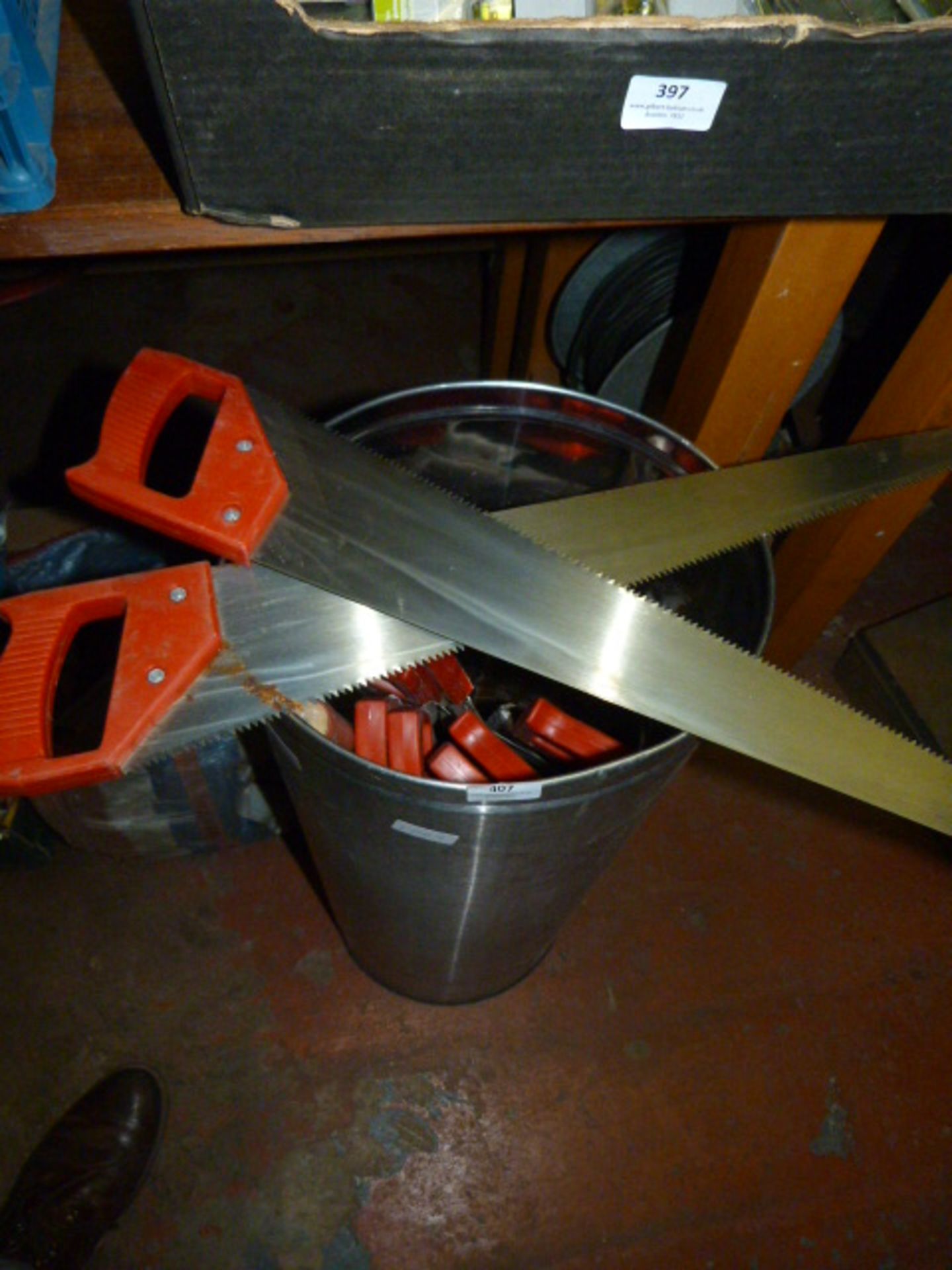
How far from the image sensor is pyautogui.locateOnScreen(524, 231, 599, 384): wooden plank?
1278 mm

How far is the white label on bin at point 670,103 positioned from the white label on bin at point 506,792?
418mm

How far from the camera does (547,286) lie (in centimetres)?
135

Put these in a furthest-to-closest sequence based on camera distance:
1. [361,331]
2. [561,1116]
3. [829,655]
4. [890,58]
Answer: [361,331], [829,655], [561,1116], [890,58]

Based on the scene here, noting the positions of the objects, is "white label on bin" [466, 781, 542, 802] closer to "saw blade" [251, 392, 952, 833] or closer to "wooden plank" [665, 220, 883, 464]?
"saw blade" [251, 392, 952, 833]

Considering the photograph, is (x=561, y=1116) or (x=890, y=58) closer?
(x=890, y=58)

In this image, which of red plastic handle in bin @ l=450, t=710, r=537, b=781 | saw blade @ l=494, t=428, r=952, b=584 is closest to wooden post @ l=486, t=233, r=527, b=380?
saw blade @ l=494, t=428, r=952, b=584

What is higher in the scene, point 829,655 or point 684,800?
point 829,655

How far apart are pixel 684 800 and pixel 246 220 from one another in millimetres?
1037

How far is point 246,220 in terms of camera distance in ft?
1.89

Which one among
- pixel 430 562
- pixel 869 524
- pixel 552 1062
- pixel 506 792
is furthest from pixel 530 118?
pixel 552 1062

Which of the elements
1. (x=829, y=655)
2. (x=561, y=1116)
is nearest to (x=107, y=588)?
(x=561, y=1116)

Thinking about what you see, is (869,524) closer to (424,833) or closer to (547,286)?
(547,286)

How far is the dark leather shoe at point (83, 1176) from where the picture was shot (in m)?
0.96

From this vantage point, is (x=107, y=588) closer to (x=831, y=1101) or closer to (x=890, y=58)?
(x=890, y=58)
